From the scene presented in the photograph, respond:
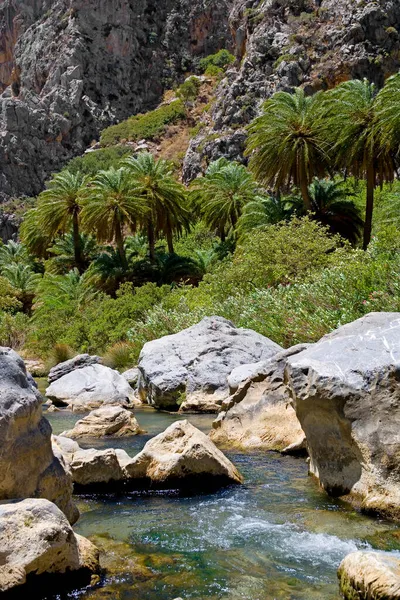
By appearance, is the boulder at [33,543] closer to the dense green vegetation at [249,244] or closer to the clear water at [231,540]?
the clear water at [231,540]

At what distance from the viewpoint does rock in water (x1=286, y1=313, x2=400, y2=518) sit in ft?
19.3

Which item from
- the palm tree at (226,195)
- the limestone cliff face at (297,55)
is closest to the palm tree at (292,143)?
the palm tree at (226,195)

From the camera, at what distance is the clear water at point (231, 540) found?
4.50 metres

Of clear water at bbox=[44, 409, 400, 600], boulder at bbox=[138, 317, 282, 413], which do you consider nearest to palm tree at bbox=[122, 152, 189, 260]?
boulder at bbox=[138, 317, 282, 413]

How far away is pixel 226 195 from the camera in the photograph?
36.3m

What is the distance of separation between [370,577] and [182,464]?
3.34 metres

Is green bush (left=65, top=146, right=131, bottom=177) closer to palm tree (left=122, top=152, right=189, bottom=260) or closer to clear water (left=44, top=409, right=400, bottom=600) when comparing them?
palm tree (left=122, top=152, right=189, bottom=260)

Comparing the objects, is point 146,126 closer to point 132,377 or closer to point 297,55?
point 297,55

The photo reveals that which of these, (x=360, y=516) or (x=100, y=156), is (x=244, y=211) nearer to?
(x=360, y=516)

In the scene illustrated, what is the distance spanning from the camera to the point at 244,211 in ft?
103

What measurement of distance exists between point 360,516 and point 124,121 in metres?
75.1

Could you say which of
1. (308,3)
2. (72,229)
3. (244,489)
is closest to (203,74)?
(308,3)

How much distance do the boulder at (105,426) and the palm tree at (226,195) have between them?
84.6 ft

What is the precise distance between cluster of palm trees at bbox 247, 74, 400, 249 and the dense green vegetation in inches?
2.5
